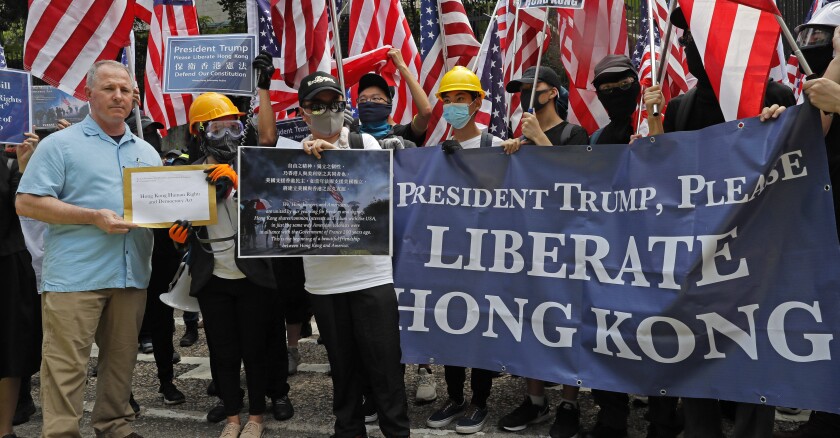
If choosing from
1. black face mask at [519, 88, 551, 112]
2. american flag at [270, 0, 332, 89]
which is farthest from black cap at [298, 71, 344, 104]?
black face mask at [519, 88, 551, 112]

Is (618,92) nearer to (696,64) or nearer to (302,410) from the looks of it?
(696,64)

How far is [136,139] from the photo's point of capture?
4.89 metres

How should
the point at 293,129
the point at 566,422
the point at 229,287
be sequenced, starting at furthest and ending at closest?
the point at 293,129, the point at 229,287, the point at 566,422

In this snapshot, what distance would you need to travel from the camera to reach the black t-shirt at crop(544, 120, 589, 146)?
484cm

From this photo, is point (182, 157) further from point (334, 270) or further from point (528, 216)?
point (528, 216)

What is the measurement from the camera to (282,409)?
17.6 feet

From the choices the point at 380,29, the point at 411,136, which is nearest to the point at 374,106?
the point at 411,136

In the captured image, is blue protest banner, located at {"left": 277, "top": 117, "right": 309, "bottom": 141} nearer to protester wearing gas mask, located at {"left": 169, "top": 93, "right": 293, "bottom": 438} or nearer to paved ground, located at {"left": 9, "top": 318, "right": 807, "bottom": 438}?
protester wearing gas mask, located at {"left": 169, "top": 93, "right": 293, "bottom": 438}

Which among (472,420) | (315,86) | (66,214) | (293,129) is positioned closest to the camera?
(66,214)

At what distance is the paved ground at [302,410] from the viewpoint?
16.5 ft

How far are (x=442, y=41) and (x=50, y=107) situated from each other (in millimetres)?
4353

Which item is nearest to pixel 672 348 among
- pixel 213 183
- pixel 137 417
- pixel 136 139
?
pixel 213 183

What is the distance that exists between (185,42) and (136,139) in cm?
171

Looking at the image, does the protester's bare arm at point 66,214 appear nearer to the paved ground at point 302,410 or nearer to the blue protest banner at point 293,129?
the paved ground at point 302,410
